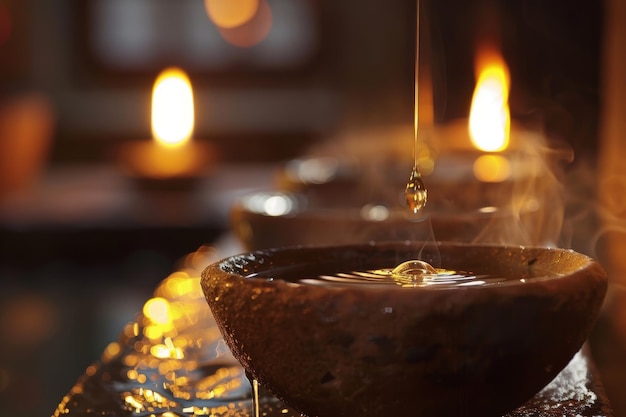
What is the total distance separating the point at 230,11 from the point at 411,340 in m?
7.83

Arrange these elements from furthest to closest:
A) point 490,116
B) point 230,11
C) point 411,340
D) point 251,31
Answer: point 230,11
point 251,31
point 490,116
point 411,340

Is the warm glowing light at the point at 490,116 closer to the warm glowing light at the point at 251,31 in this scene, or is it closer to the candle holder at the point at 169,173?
the candle holder at the point at 169,173

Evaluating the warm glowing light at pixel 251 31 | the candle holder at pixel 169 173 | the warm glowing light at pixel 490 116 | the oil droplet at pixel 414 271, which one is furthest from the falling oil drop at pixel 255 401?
the warm glowing light at pixel 251 31

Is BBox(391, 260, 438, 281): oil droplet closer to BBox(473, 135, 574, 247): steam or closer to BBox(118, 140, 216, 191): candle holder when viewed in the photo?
BBox(473, 135, 574, 247): steam

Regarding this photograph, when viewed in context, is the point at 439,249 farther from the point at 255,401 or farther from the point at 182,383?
the point at 182,383

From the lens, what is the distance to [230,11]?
26.9 feet

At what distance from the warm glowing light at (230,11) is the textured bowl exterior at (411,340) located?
24.9 feet

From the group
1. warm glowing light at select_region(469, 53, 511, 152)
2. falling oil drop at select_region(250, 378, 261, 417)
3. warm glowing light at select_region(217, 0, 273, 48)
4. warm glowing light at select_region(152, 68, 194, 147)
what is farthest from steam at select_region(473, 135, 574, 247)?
warm glowing light at select_region(217, 0, 273, 48)

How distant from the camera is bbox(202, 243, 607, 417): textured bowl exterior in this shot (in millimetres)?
637

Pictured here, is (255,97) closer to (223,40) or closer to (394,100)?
(223,40)

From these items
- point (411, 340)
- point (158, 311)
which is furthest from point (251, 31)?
point (411, 340)

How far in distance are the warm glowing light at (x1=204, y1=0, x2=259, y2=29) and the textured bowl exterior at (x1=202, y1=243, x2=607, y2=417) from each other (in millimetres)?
7598

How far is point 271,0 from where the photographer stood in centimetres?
803

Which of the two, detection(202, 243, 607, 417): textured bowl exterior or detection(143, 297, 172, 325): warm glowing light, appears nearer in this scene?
detection(202, 243, 607, 417): textured bowl exterior
